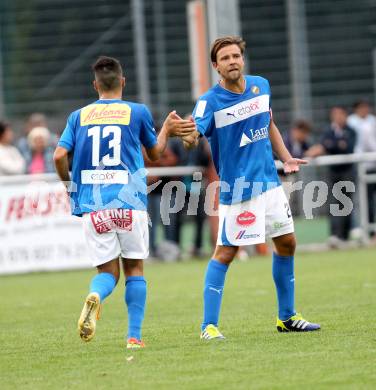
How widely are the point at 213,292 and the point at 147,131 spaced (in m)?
1.28

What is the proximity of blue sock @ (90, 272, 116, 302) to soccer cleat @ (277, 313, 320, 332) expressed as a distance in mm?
1417

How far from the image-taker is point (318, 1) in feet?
87.6

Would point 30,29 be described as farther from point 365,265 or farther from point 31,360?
point 31,360

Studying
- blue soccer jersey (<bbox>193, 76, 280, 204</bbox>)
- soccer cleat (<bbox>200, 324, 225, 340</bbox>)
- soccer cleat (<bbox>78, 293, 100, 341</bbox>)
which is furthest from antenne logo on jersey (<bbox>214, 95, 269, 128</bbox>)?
soccer cleat (<bbox>78, 293, 100, 341</bbox>)

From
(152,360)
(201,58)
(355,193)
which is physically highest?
(201,58)

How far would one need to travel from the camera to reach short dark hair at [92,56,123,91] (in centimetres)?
795

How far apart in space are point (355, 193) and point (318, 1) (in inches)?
350

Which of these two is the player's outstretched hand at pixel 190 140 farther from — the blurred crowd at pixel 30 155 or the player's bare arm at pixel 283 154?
the blurred crowd at pixel 30 155

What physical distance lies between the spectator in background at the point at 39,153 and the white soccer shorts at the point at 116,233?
31.8 ft

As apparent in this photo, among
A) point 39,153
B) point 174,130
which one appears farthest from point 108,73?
point 39,153

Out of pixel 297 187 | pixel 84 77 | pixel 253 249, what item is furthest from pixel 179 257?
pixel 84 77

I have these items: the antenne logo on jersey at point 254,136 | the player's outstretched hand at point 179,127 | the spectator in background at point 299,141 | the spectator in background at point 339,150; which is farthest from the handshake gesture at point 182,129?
the spectator in background at point 339,150

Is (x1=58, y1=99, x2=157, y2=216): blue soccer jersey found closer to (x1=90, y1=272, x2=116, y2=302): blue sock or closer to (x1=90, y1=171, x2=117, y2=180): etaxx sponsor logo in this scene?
(x1=90, y1=171, x2=117, y2=180): etaxx sponsor logo

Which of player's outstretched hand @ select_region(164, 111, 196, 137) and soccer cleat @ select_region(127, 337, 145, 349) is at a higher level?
player's outstretched hand @ select_region(164, 111, 196, 137)
